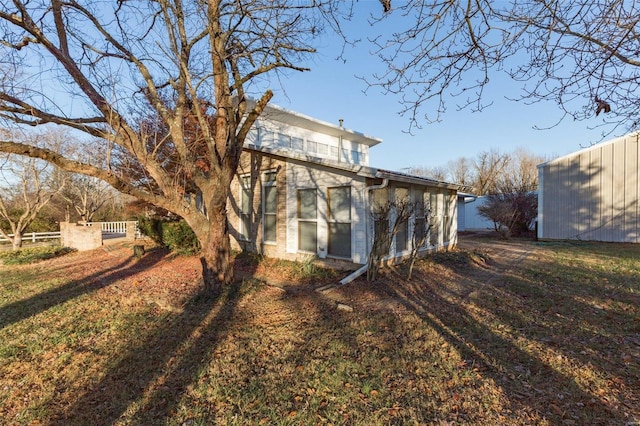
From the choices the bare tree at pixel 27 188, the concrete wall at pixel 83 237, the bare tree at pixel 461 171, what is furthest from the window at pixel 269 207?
the bare tree at pixel 461 171

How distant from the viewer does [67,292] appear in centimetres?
706

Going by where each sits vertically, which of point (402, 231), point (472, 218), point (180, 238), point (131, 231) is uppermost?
point (472, 218)

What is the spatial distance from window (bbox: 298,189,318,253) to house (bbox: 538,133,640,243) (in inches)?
563

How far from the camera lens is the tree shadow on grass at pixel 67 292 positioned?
5618mm

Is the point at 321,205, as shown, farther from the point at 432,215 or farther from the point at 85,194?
the point at 85,194

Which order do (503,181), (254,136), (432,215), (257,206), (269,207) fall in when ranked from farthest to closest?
(503,181) < (254,136) < (257,206) < (432,215) < (269,207)

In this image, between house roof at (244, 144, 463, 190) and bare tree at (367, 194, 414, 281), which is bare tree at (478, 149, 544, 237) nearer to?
house roof at (244, 144, 463, 190)

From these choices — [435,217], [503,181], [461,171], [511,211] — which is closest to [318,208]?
[435,217]

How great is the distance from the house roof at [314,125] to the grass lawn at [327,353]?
933cm

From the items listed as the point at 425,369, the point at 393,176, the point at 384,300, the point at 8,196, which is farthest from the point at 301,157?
the point at 8,196

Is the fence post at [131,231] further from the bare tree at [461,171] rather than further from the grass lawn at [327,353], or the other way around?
the bare tree at [461,171]

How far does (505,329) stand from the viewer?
443 centimetres

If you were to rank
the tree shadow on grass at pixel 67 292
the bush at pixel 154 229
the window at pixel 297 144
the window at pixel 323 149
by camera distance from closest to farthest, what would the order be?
the tree shadow on grass at pixel 67 292 < the bush at pixel 154 229 < the window at pixel 297 144 < the window at pixel 323 149

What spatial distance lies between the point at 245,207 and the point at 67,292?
553cm
